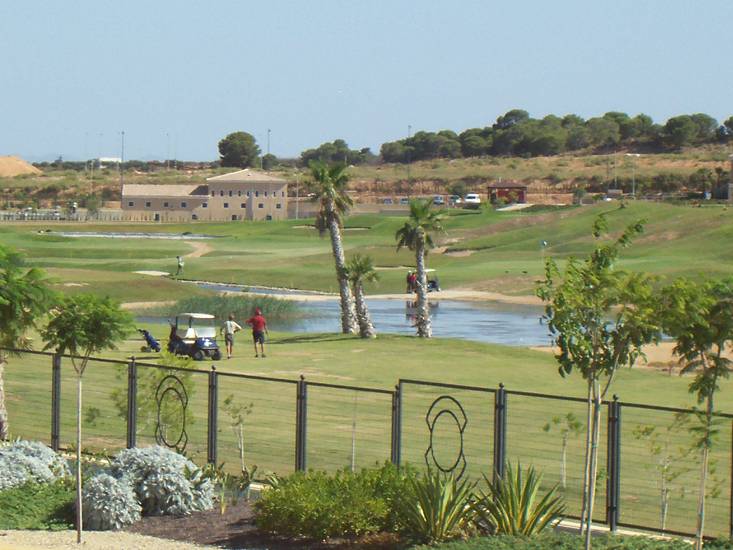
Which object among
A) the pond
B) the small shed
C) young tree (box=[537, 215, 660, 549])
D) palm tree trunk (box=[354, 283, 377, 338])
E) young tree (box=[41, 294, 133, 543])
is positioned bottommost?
the pond

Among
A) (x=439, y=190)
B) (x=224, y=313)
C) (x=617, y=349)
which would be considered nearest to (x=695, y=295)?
(x=617, y=349)

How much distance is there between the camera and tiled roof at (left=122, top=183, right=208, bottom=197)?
583ft

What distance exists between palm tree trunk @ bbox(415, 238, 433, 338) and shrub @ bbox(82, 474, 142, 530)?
116 ft

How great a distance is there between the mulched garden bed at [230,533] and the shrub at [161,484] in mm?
146

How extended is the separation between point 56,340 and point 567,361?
676cm

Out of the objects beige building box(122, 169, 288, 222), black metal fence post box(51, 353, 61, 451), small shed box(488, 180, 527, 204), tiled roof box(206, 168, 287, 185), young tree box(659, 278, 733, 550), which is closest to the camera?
young tree box(659, 278, 733, 550)

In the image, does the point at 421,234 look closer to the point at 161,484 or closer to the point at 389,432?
the point at 389,432

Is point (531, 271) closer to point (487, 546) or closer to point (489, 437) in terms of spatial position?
point (489, 437)

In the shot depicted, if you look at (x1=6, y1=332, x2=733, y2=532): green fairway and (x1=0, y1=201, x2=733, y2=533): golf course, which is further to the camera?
(x1=0, y1=201, x2=733, y2=533): golf course

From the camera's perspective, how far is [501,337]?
57094mm

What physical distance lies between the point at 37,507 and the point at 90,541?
1.89 m

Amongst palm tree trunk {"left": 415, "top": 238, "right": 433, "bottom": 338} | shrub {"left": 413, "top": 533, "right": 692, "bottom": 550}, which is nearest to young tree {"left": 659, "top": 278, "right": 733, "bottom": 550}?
shrub {"left": 413, "top": 533, "right": 692, "bottom": 550}

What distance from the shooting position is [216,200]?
176m

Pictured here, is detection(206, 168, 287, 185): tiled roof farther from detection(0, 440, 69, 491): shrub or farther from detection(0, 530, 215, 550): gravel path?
detection(0, 530, 215, 550): gravel path
